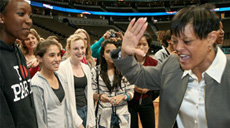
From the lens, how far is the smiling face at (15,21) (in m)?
1.27

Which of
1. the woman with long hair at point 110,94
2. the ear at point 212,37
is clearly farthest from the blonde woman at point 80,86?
the ear at point 212,37

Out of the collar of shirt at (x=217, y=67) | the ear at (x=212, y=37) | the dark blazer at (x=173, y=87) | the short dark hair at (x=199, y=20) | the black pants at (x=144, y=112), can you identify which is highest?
the short dark hair at (x=199, y=20)

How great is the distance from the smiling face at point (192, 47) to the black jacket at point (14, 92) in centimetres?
111

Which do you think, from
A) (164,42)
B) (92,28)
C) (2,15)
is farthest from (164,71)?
(92,28)

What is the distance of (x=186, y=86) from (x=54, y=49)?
1.61 m

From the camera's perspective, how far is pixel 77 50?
9.05 ft

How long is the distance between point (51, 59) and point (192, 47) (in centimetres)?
161

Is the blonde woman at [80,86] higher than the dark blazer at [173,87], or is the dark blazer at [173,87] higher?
the dark blazer at [173,87]

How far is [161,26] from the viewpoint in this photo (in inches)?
1147

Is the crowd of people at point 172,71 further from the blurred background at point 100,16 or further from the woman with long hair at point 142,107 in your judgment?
the blurred background at point 100,16

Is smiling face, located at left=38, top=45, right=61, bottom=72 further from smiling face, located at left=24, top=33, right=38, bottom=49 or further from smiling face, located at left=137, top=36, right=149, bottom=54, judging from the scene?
smiling face, located at left=137, top=36, right=149, bottom=54

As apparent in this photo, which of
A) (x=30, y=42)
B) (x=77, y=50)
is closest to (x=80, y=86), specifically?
(x=77, y=50)

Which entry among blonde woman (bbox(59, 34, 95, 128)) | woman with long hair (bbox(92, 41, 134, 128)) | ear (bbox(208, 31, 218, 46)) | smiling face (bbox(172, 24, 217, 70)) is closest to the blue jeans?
blonde woman (bbox(59, 34, 95, 128))

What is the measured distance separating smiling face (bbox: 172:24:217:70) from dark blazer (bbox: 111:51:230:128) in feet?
0.46
